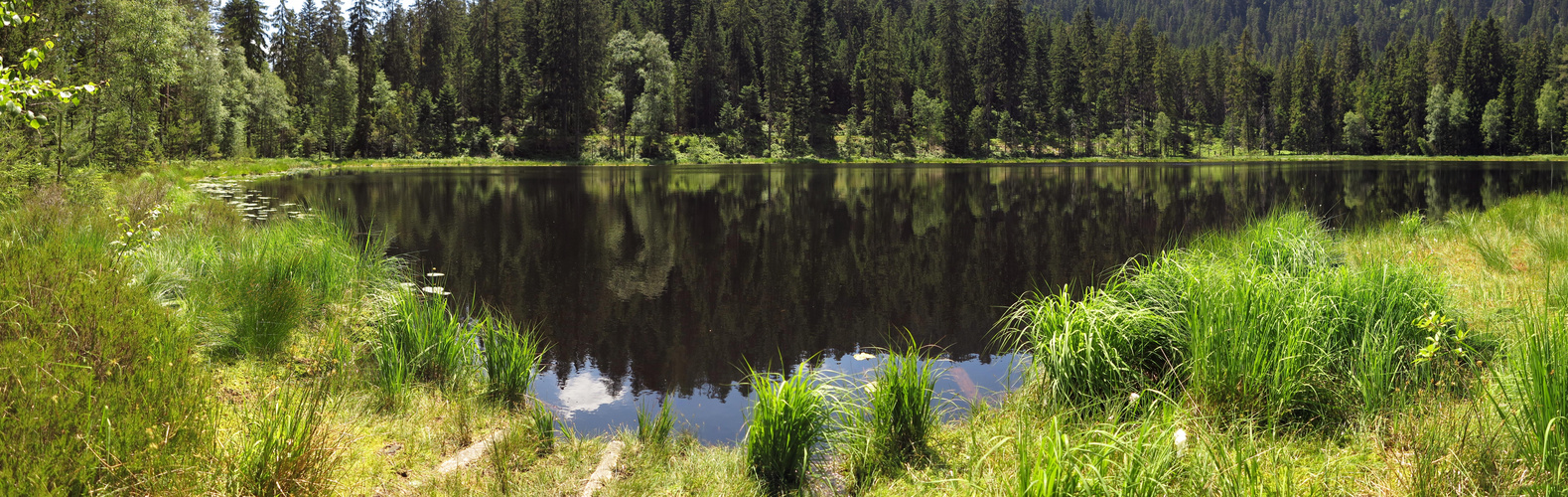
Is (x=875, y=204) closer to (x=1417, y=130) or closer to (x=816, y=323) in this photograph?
(x=816, y=323)

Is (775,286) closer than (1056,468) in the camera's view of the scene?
No

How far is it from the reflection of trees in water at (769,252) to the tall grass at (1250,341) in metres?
2.99

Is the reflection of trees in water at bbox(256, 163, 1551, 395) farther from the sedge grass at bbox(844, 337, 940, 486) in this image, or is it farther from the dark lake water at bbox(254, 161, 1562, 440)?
the sedge grass at bbox(844, 337, 940, 486)

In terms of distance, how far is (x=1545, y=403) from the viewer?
3.82 metres

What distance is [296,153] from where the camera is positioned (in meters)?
72.6

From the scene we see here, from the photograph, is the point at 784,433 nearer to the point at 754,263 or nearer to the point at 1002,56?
the point at 754,263

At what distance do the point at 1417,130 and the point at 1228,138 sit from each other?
20.7 m

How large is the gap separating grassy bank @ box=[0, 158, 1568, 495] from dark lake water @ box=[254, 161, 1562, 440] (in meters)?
1.39

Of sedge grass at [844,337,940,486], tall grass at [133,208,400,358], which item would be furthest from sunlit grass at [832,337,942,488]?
tall grass at [133,208,400,358]

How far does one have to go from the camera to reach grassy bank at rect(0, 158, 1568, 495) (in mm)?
3891

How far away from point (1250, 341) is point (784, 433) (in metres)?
3.55

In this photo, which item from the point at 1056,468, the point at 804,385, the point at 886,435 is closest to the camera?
the point at 1056,468

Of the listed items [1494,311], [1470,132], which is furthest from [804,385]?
[1470,132]

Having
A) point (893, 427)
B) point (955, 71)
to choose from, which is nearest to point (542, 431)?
point (893, 427)
